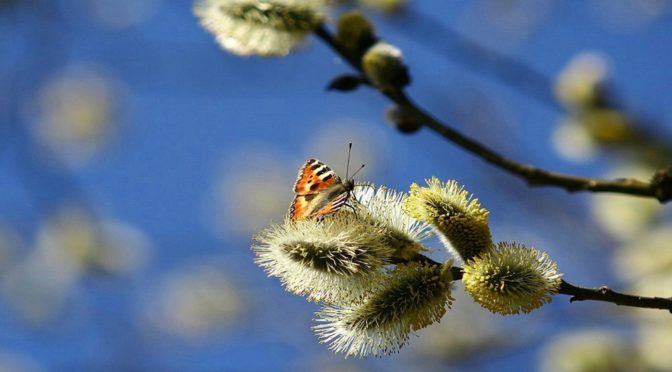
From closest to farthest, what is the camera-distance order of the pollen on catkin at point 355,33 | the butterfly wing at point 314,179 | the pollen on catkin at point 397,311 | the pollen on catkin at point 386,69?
1. the pollen on catkin at point 397,311
2. the butterfly wing at point 314,179
3. the pollen on catkin at point 386,69
4. the pollen on catkin at point 355,33

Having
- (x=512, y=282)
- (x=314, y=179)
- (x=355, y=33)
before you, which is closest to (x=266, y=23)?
(x=355, y=33)

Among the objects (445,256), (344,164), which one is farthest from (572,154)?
(344,164)

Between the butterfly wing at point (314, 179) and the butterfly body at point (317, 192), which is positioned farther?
the butterfly wing at point (314, 179)

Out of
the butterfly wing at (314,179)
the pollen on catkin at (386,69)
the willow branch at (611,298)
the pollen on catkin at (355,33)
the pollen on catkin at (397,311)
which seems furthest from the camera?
the pollen on catkin at (355,33)

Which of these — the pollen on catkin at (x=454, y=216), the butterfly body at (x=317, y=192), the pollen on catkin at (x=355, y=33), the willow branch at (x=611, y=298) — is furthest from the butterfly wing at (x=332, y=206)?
the pollen on catkin at (x=355, y=33)

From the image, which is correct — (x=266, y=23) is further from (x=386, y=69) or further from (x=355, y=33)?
(x=386, y=69)

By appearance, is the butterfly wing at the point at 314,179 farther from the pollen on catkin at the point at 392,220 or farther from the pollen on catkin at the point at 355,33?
the pollen on catkin at the point at 355,33

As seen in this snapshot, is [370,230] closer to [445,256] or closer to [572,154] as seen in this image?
[445,256]
